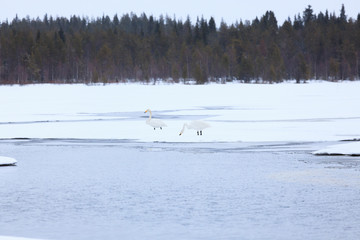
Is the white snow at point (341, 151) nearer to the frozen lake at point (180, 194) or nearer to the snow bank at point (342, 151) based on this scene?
the snow bank at point (342, 151)

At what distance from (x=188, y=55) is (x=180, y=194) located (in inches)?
4437

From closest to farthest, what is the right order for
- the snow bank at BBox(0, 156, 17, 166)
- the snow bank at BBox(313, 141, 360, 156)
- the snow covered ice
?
1. the snow covered ice
2. the snow bank at BBox(0, 156, 17, 166)
3. the snow bank at BBox(313, 141, 360, 156)

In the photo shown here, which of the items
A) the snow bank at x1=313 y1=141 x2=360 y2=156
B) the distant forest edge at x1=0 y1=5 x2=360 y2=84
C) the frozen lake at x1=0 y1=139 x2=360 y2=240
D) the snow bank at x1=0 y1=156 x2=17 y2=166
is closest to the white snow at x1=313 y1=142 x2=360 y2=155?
the snow bank at x1=313 y1=141 x2=360 y2=156

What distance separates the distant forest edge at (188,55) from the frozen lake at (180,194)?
8495 cm

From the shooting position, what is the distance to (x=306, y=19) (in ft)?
498

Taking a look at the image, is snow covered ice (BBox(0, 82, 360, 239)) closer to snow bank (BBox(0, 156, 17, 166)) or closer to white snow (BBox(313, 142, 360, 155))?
white snow (BBox(313, 142, 360, 155))

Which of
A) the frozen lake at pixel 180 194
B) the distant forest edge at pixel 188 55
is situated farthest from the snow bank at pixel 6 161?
the distant forest edge at pixel 188 55

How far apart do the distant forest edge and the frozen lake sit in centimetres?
8495

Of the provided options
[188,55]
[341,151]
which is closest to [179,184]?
[341,151]

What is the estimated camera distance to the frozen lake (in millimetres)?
7961

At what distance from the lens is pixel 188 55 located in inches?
4813

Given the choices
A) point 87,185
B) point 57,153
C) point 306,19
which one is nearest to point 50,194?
point 87,185

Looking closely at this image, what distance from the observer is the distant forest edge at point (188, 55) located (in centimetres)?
11212

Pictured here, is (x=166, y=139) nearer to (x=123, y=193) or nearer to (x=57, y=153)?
(x=57, y=153)
